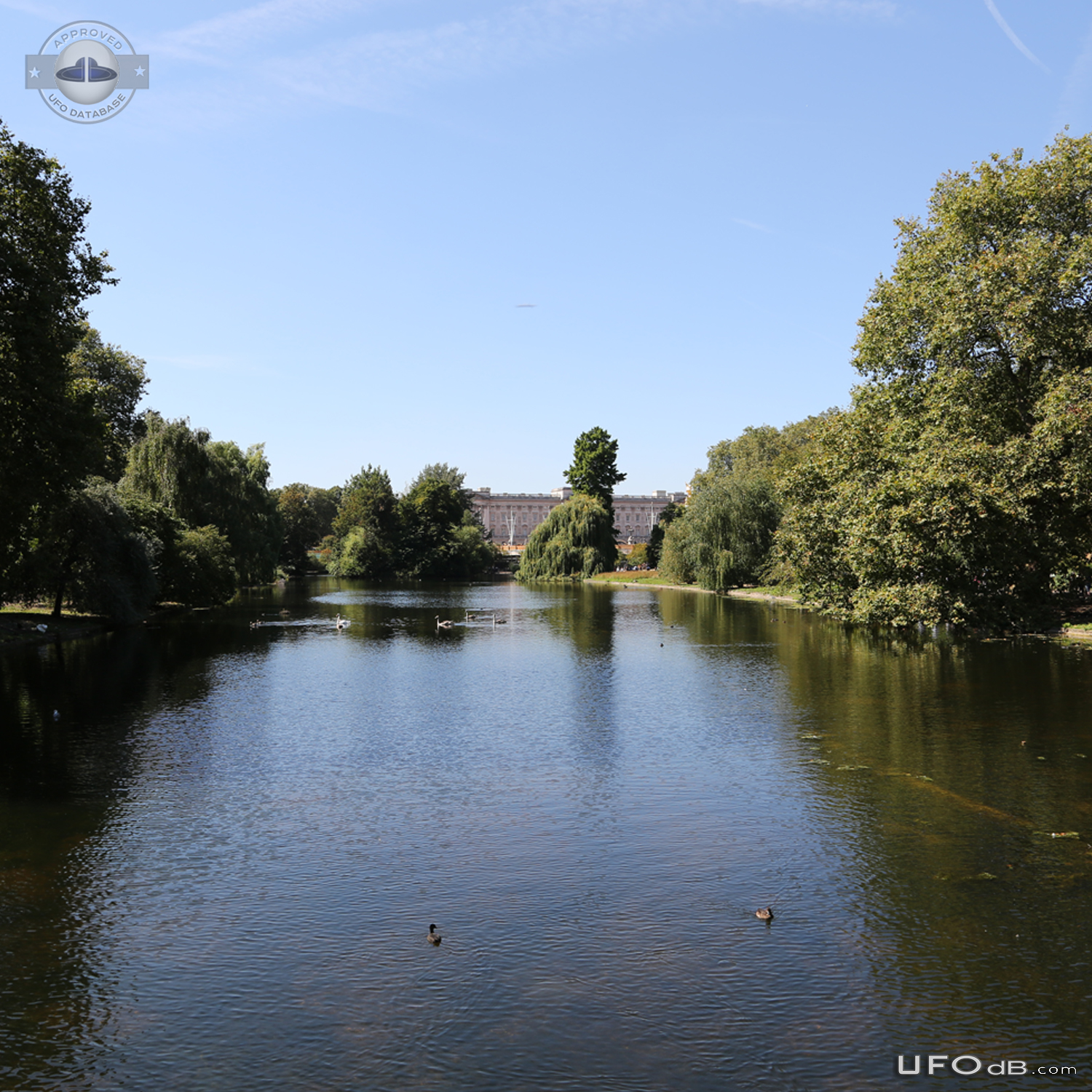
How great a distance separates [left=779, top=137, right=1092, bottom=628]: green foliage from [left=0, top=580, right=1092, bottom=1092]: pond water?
36.5 ft

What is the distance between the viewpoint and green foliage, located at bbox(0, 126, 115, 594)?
95.5ft

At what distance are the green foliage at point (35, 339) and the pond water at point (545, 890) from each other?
6.84m

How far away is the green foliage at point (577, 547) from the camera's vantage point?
111m

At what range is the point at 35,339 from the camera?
2884 cm

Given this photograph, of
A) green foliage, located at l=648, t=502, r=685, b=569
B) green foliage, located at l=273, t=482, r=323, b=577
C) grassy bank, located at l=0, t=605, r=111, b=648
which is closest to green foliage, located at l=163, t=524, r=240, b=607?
grassy bank, located at l=0, t=605, r=111, b=648

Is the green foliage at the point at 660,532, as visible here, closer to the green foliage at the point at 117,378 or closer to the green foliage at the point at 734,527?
the green foliage at the point at 734,527

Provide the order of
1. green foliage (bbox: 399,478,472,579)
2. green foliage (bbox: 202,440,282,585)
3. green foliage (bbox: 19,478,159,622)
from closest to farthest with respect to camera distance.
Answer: green foliage (bbox: 19,478,159,622)
green foliage (bbox: 202,440,282,585)
green foliage (bbox: 399,478,472,579)

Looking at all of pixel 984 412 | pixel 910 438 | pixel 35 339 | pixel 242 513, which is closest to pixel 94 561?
pixel 35 339

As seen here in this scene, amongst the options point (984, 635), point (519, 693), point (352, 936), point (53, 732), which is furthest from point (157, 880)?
point (984, 635)

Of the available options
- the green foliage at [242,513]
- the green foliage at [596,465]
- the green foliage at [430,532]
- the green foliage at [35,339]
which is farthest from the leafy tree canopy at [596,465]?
the green foliage at [35,339]

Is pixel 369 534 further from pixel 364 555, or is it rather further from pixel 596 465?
pixel 596 465

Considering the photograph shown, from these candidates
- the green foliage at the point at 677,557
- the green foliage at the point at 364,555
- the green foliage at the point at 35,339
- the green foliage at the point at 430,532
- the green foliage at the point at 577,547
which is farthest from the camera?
the green foliage at the point at 430,532

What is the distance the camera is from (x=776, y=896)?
40.3ft

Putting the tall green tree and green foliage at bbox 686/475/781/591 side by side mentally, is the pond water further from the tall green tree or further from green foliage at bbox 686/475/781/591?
the tall green tree
